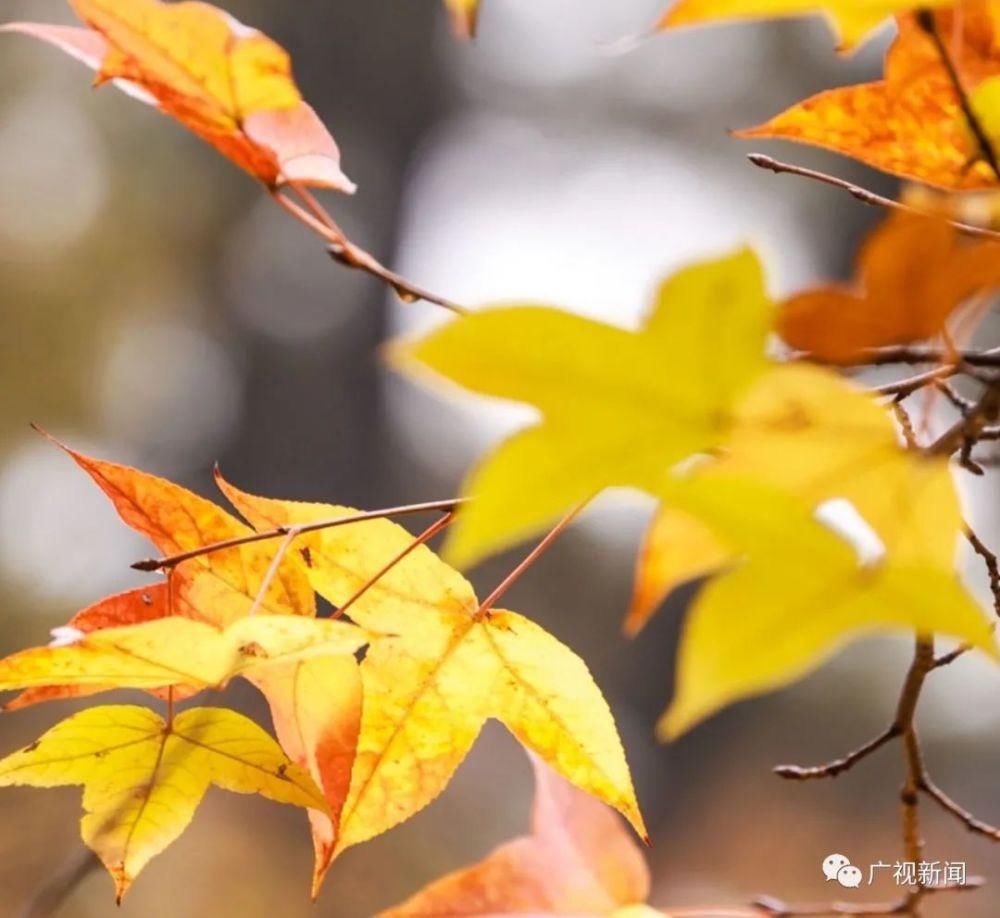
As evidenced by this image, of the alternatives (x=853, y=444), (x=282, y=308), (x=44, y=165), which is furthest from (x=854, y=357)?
(x=282, y=308)

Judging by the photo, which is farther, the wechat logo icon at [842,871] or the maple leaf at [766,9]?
the wechat logo icon at [842,871]

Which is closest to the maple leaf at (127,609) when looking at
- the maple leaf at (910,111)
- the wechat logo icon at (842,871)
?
the maple leaf at (910,111)

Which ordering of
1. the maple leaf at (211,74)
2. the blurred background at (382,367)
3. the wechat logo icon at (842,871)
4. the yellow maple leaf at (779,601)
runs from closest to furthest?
1. the yellow maple leaf at (779,601)
2. the maple leaf at (211,74)
3. the wechat logo icon at (842,871)
4. the blurred background at (382,367)

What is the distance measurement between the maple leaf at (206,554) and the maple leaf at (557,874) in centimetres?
9

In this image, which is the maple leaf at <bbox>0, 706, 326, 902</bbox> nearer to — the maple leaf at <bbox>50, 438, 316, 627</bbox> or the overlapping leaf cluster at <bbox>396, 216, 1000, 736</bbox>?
the maple leaf at <bbox>50, 438, 316, 627</bbox>

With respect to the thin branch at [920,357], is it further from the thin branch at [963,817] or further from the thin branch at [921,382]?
the thin branch at [963,817]

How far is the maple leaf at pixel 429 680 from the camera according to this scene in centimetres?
34

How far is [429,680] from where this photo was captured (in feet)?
1.18

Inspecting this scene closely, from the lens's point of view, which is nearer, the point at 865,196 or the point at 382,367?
the point at 865,196

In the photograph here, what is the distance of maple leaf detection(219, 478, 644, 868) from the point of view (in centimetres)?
34

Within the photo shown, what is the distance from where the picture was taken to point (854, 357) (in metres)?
0.20

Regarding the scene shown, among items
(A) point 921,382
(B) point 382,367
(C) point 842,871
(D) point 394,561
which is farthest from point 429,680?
(B) point 382,367

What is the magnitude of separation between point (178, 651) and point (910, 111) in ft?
0.76

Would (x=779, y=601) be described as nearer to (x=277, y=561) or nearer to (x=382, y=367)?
(x=277, y=561)
